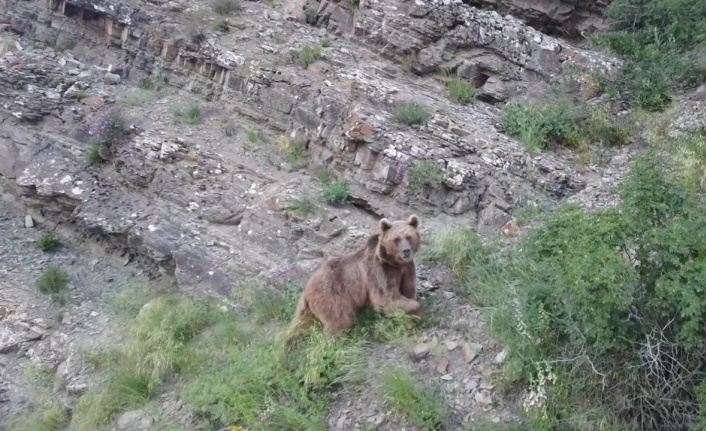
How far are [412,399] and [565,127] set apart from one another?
6.14m

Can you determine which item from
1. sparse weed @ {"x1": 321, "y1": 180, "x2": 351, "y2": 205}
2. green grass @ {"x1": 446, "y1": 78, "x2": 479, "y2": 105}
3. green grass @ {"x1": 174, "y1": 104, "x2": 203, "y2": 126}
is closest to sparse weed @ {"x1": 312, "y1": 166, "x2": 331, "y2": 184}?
sparse weed @ {"x1": 321, "y1": 180, "x2": 351, "y2": 205}

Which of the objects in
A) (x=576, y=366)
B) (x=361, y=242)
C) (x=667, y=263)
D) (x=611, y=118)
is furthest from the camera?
(x=611, y=118)

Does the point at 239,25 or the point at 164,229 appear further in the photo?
the point at 239,25

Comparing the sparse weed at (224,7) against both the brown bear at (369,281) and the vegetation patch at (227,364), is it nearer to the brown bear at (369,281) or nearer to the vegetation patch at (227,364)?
the vegetation patch at (227,364)

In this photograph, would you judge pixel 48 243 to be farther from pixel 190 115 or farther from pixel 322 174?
pixel 322 174

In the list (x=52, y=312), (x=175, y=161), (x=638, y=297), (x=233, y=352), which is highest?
(x=638, y=297)

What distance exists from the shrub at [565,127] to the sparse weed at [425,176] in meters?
1.69

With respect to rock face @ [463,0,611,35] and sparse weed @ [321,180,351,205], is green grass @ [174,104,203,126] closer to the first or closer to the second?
sparse weed @ [321,180,351,205]

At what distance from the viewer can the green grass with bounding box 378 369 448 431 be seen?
689cm

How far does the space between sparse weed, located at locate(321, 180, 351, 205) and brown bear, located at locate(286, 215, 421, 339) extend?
2.55 m

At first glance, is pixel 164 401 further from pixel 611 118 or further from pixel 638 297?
pixel 611 118

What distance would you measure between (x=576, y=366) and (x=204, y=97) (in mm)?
8903

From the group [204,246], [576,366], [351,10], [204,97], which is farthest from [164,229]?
[576,366]

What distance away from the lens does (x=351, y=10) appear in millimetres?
13656
